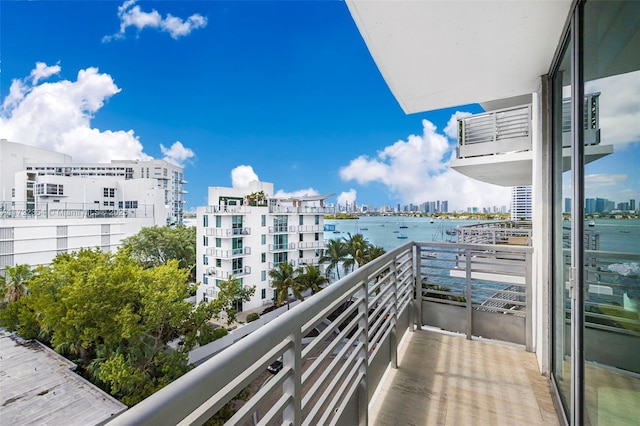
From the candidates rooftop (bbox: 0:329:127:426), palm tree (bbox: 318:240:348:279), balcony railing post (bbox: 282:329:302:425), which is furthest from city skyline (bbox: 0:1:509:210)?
balcony railing post (bbox: 282:329:302:425)

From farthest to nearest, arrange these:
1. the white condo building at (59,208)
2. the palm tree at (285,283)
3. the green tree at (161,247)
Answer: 1. the green tree at (161,247)
2. the white condo building at (59,208)
3. the palm tree at (285,283)

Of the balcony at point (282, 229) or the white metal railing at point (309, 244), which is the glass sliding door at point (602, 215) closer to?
the balcony at point (282, 229)

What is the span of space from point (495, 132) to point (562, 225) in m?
2.87

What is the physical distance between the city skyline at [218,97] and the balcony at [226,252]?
469 centimetres

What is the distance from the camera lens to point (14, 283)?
12.4 metres

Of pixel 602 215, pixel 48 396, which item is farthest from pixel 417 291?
pixel 48 396

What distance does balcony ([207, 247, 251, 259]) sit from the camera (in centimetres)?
1669

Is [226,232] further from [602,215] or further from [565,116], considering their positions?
[602,215]

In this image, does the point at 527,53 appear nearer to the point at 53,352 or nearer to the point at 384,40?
the point at 384,40

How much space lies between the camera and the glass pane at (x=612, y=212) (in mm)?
881

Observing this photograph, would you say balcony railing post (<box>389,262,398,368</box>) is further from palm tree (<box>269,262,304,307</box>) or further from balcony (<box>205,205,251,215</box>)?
balcony (<box>205,205,251,215</box>)

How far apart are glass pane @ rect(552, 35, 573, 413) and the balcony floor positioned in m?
0.22

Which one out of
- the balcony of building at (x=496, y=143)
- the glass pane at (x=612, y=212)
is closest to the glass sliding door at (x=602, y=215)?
the glass pane at (x=612, y=212)

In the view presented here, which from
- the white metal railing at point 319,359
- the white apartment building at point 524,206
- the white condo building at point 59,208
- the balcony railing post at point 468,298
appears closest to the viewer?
the white metal railing at point 319,359
